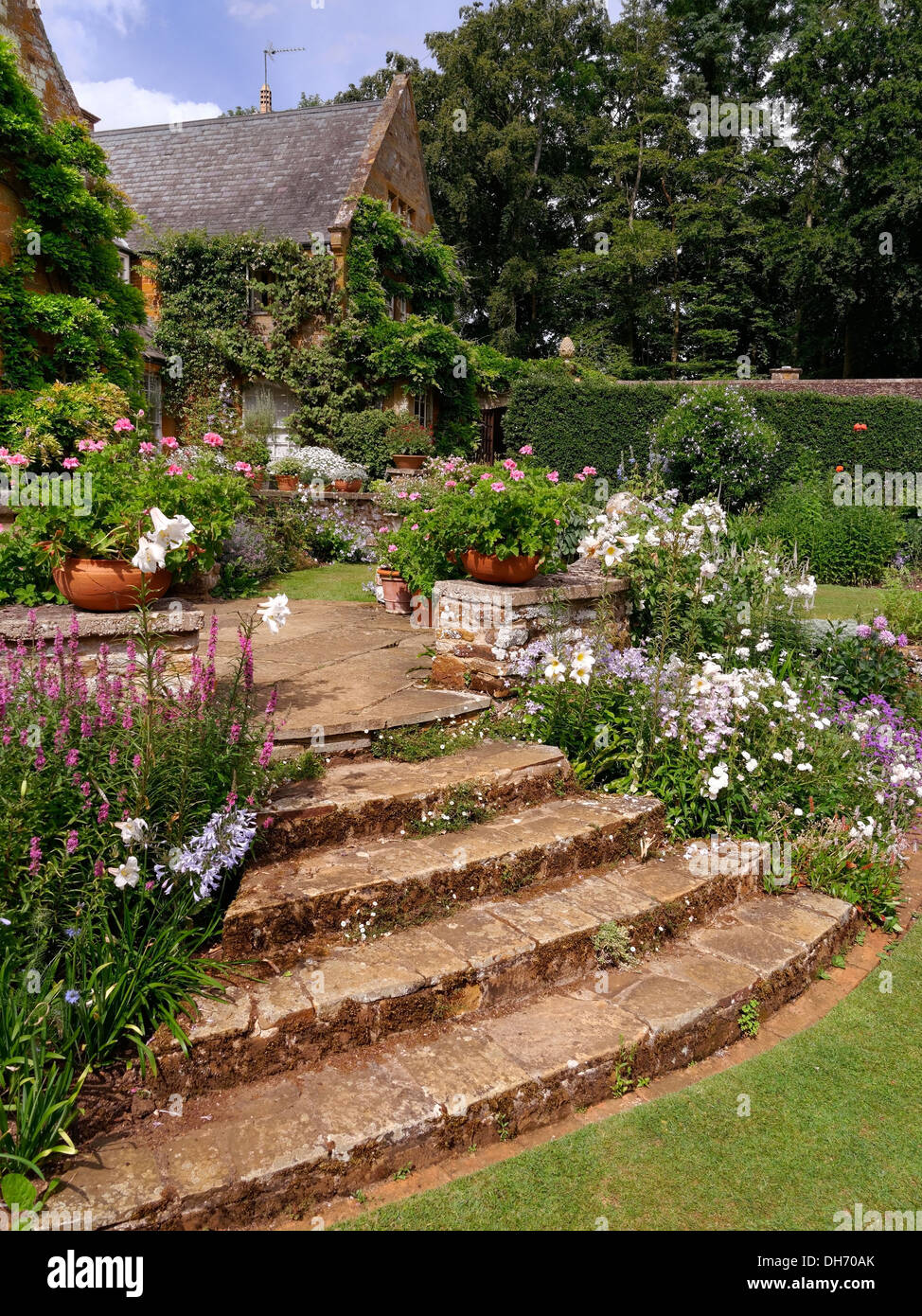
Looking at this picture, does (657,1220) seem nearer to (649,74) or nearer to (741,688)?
(741,688)

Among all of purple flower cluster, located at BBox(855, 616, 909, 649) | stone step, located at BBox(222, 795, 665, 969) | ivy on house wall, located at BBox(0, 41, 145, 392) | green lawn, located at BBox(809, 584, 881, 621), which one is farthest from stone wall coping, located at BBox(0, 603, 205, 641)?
ivy on house wall, located at BBox(0, 41, 145, 392)

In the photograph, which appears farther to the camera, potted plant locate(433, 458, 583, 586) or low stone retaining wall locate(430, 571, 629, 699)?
low stone retaining wall locate(430, 571, 629, 699)

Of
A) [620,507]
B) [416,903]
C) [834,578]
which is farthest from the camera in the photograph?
[834,578]

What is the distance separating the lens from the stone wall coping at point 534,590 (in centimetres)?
488

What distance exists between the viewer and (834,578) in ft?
37.6

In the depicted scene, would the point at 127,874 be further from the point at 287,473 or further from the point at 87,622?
the point at 287,473

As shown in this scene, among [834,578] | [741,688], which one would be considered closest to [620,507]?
[741,688]

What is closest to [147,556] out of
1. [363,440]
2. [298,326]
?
[363,440]

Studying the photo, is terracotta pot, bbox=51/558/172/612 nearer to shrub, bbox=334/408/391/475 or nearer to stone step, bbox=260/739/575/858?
stone step, bbox=260/739/575/858

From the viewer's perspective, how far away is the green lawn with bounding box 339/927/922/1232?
2.32m

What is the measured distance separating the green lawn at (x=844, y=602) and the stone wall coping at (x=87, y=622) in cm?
621

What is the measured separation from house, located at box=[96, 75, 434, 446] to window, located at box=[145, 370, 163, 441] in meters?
0.03

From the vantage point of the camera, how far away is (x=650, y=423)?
16.7 meters
